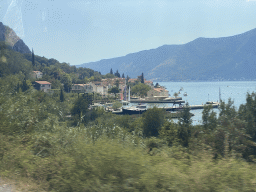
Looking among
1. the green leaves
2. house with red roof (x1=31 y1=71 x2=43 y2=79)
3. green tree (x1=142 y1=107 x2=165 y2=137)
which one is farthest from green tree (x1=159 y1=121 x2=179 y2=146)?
the green leaves

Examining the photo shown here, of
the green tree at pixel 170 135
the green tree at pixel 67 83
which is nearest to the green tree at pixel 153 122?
the green tree at pixel 170 135

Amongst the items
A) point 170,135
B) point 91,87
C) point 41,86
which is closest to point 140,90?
point 91,87

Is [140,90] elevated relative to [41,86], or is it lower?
lower

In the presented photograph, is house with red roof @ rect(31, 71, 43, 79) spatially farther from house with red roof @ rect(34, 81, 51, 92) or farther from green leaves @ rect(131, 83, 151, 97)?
green leaves @ rect(131, 83, 151, 97)

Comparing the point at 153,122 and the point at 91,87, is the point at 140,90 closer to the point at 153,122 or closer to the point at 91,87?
the point at 91,87

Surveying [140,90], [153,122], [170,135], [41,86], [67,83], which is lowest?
[153,122]

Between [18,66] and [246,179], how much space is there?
76864mm

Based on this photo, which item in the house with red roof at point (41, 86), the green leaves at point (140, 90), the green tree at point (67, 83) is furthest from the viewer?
the green leaves at point (140, 90)

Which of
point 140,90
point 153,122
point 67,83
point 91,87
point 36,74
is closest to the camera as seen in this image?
point 153,122

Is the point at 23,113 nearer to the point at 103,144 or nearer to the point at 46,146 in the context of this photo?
the point at 46,146

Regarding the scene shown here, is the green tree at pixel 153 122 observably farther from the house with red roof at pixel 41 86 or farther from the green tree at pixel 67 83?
the green tree at pixel 67 83

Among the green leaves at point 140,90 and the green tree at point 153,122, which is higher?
the green leaves at point 140,90

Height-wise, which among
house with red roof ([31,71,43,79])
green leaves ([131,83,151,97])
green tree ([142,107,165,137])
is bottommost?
green tree ([142,107,165,137])

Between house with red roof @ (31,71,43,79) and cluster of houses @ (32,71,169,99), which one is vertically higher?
house with red roof @ (31,71,43,79)
